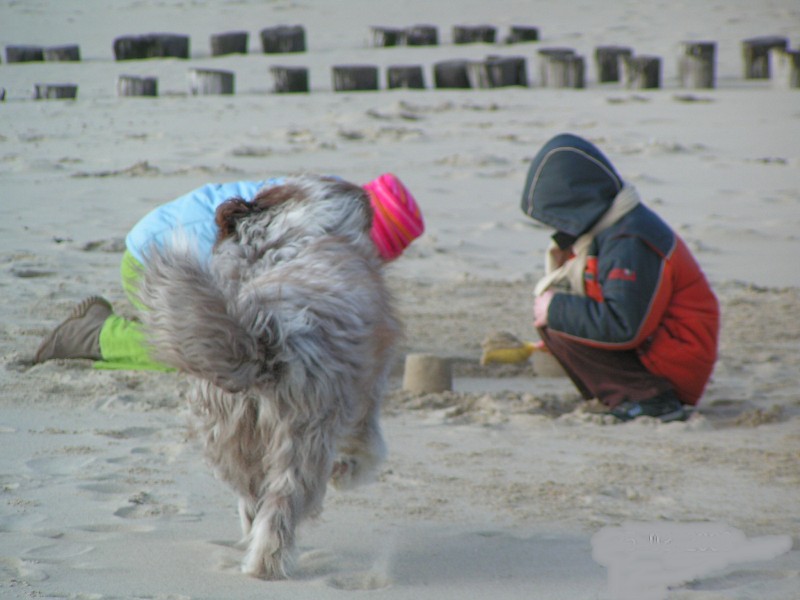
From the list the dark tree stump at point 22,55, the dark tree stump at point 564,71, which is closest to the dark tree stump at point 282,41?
the dark tree stump at point 22,55

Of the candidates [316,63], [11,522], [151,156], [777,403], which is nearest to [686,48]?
[316,63]

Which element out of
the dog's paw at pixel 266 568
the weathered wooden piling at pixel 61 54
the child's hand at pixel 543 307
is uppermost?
the weathered wooden piling at pixel 61 54

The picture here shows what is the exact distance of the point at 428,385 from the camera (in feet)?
16.9

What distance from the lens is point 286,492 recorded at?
3.04 m

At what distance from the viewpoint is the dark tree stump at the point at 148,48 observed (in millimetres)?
17391

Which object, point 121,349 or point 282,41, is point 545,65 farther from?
point 121,349

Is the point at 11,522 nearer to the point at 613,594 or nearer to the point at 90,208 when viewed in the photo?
the point at 613,594

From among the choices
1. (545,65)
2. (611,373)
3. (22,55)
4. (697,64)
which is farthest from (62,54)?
(611,373)

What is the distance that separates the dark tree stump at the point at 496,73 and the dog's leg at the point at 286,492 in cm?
1237

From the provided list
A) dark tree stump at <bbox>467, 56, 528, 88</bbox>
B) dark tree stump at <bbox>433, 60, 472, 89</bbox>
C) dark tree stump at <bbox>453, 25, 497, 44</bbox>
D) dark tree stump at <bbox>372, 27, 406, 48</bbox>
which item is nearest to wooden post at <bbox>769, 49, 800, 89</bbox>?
dark tree stump at <bbox>467, 56, 528, 88</bbox>

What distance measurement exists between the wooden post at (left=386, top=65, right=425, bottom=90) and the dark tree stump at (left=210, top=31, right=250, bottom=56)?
14.7 ft

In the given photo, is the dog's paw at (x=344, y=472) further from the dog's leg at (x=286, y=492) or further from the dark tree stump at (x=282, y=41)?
the dark tree stump at (x=282, y=41)

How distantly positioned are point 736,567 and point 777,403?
207 centimetres

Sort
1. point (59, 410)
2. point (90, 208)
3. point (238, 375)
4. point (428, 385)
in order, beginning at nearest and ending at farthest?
point (238, 375), point (59, 410), point (428, 385), point (90, 208)
